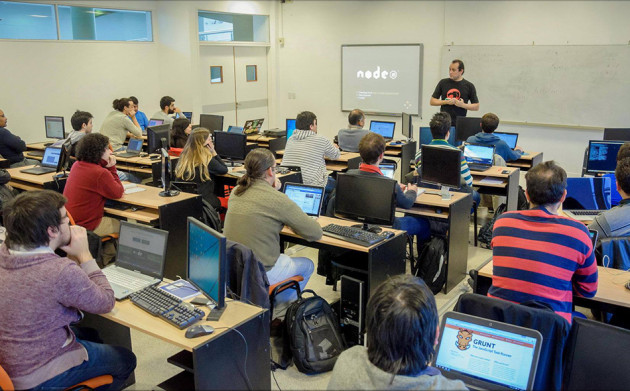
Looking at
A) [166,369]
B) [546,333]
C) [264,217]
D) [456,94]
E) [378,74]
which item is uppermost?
[378,74]

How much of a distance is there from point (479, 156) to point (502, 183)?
52 centimetres

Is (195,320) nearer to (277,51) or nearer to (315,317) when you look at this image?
(315,317)

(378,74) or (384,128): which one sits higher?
(378,74)

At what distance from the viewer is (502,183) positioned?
18.8ft

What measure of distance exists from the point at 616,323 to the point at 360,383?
2135 mm

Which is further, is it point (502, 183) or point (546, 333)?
point (502, 183)

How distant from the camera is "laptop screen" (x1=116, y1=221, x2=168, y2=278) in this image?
3.01 m

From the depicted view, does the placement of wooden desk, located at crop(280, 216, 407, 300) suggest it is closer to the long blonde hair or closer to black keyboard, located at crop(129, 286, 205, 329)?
black keyboard, located at crop(129, 286, 205, 329)

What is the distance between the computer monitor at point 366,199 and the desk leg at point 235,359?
151 centimetres

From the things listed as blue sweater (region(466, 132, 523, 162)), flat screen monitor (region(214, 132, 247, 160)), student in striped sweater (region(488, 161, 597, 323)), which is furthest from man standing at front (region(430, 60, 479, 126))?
student in striped sweater (region(488, 161, 597, 323))

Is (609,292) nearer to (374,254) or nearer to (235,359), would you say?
(374,254)

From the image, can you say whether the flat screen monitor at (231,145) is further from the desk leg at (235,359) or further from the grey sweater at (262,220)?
the desk leg at (235,359)

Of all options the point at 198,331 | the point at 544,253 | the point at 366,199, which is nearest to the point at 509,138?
the point at 366,199

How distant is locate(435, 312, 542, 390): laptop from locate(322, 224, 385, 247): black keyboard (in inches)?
57.3
